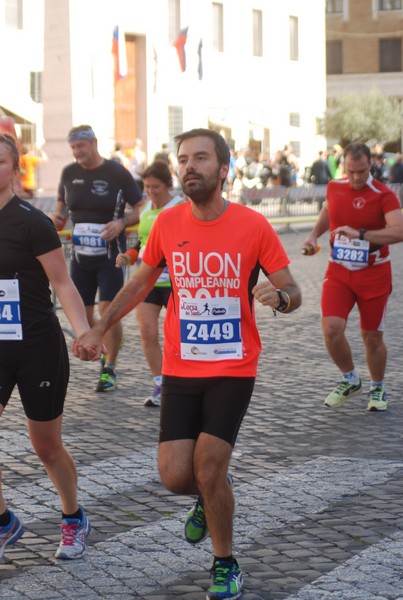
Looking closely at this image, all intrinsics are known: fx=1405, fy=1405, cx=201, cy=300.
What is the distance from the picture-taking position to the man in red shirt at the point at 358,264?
30.6 ft

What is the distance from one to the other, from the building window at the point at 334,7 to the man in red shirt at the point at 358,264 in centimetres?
7414

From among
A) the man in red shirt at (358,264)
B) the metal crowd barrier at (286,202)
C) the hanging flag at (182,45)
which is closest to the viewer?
the man in red shirt at (358,264)

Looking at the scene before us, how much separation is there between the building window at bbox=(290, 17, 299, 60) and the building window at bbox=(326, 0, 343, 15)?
23.9m

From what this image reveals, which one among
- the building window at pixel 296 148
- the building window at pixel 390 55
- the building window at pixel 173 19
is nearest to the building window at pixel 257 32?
the building window at pixel 296 148

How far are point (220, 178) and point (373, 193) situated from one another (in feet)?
13.2

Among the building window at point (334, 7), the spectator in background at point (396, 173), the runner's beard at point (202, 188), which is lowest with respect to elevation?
the spectator in background at point (396, 173)

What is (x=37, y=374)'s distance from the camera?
5684mm

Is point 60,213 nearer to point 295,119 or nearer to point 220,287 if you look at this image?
point 220,287

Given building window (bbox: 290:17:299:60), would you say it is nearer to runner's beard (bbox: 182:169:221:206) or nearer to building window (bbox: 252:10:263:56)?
building window (bbox: 252:10:263:56)

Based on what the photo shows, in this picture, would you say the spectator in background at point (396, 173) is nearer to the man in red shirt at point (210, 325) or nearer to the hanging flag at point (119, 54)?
the hanging flag at point (119, 54)

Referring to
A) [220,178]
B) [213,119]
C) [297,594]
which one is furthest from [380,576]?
[213,119]

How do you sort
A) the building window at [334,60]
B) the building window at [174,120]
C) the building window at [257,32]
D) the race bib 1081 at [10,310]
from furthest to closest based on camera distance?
1. the building window at [334,60]
2. the building window at [257,32]
3. the building window at [174,120]
4. the race bib 1081 at [10,310]

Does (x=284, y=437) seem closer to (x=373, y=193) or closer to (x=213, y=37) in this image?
(x=373, y=193)

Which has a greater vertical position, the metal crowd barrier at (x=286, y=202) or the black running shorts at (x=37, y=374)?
the black running shorts at (x=37, y=374)
